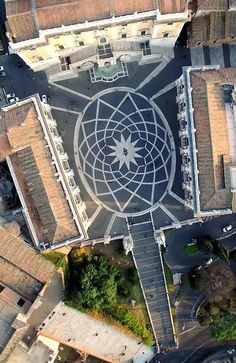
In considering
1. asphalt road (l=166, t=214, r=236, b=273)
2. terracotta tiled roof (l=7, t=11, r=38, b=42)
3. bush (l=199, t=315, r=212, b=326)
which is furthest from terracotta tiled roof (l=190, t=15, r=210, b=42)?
bush (l=199, t=315, r=212, b=326)

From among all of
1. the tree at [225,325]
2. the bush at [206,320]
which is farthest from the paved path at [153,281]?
the tree at [225,325]

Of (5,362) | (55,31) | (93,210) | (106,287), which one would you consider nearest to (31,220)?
(93,210)

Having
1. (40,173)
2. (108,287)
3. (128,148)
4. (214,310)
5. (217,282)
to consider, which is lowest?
(214,310)

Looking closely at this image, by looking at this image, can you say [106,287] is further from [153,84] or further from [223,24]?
[223,24]

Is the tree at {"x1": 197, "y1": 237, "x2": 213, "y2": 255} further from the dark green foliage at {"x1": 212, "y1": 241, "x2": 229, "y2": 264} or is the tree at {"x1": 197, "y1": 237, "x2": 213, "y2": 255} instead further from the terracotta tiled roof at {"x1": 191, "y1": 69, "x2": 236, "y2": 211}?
the terracotta tiled roof at {"x1": 191, "y1": 69, "x2": 236, "y2": 211}

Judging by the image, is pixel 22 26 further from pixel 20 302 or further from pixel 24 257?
pixel 20 302

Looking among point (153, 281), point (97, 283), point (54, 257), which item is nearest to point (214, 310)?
point (153, 281)
